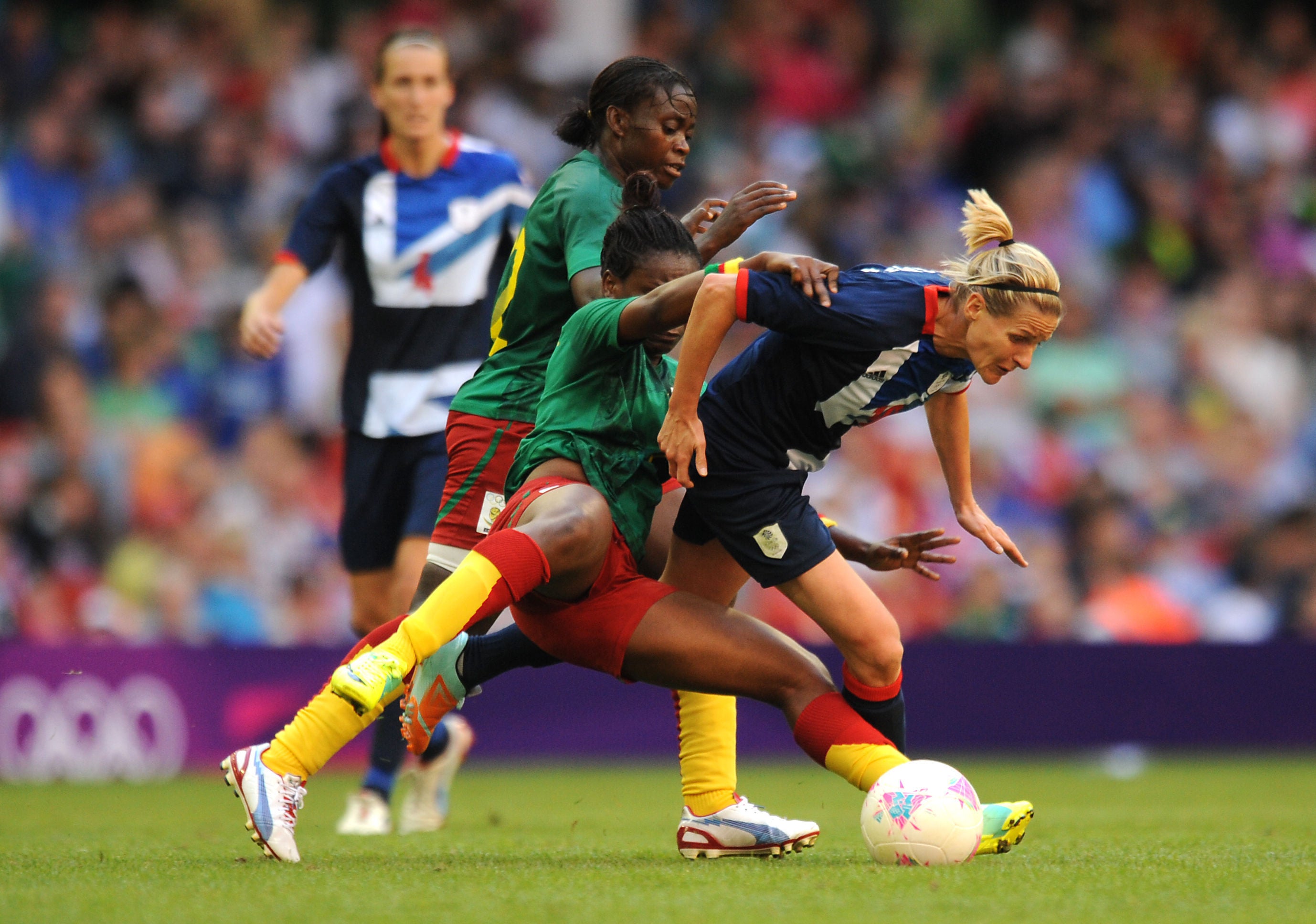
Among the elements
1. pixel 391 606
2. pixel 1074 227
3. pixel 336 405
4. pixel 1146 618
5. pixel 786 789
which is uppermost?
pixel 1074 227

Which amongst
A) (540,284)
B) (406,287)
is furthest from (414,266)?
(540,284)

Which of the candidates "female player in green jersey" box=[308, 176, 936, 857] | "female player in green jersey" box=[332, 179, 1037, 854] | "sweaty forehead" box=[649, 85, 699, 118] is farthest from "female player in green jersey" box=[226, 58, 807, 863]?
"female player in green jersey" box=[332, 179, 1037, 854]

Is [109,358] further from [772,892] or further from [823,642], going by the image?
[772,892]

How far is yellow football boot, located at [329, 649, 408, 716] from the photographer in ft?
13.7

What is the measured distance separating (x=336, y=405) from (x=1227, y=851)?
23.9 feet

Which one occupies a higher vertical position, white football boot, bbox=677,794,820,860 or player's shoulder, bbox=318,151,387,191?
player's shoulder, bbox=318,151,387,191

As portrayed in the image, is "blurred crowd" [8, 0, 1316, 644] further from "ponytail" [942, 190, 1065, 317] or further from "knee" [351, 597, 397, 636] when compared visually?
"ponytail" [942, 190, 1065, 317]

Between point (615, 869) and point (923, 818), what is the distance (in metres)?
0.81

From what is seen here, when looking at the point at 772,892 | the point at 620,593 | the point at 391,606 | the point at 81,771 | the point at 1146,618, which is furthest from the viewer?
the point at 1146,618

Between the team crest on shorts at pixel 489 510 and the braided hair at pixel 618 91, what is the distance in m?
1.14

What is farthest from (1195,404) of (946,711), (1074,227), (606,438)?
(606,438)

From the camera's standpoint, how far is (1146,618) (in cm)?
1078

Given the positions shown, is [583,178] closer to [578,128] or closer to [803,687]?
[578,128]

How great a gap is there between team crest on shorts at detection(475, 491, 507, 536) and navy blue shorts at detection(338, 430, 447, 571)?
0.95m
